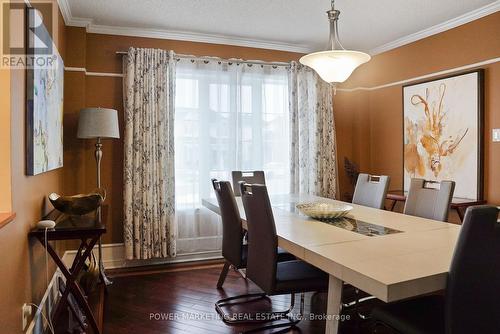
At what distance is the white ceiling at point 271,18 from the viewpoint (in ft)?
10.8

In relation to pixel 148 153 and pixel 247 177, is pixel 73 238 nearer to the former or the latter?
pixel 148 153

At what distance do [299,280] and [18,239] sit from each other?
5.01 feet

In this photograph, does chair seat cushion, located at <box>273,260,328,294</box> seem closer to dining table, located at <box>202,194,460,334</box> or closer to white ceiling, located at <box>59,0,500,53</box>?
dining table, located at <box>202,194,460,334</box>

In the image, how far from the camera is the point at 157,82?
3.87 meters

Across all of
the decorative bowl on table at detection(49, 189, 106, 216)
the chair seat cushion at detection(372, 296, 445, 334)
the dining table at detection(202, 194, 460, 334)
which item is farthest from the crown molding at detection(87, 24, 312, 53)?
the chair seat cushion at detection(372, 296, 445, 334)

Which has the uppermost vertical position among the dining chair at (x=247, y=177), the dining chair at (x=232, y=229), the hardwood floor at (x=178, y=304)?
the dining chair at (x=247, y=177)

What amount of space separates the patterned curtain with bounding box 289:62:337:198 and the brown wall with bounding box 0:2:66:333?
114 inches

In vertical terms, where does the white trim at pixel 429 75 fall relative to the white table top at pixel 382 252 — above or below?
above

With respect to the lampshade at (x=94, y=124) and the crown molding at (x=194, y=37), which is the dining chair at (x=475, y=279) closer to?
the lampshade at (x=94, y=124)

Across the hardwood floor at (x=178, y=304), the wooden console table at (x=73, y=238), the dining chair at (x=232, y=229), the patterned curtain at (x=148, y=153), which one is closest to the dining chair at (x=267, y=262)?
the dining chair at (x=232, y=229)

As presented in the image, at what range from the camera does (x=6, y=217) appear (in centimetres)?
165

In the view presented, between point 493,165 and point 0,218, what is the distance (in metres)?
3.82

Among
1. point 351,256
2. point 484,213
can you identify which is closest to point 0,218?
point 351,256

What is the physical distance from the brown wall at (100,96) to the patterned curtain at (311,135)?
5.19ft
